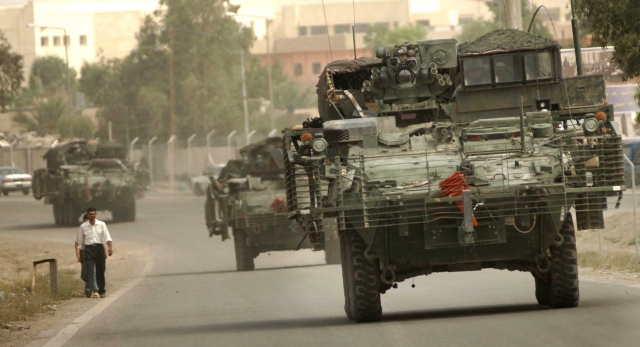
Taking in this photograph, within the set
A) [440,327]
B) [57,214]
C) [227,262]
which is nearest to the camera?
[440,327]

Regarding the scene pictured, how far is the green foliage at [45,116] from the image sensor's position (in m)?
75.8

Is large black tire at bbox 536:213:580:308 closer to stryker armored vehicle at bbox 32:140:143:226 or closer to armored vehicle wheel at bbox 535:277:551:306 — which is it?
armored vehicle wheel at bbox 535:277:551:306

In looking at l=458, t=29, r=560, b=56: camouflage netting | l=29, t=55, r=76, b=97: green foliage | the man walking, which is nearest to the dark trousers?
the man walking

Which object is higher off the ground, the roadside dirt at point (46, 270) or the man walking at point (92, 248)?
the man walking at point (92, 248)

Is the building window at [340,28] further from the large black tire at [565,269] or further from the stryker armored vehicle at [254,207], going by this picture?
the large black tire at [565,269]

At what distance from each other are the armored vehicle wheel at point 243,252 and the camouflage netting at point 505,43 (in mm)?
10168

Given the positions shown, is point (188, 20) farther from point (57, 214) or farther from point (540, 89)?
point (540, 89)

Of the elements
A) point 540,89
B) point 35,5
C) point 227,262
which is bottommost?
point 227,262

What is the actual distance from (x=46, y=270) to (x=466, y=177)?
16.7 meters

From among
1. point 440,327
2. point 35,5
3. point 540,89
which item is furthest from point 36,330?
point 35,5

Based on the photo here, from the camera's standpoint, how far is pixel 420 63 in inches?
582

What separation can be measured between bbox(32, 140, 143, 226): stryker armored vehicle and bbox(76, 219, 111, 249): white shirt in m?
20.5

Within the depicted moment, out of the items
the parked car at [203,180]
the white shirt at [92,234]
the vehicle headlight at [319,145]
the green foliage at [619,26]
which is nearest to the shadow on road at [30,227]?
the parked car at [203,180]

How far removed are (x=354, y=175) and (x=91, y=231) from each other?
831 cm
